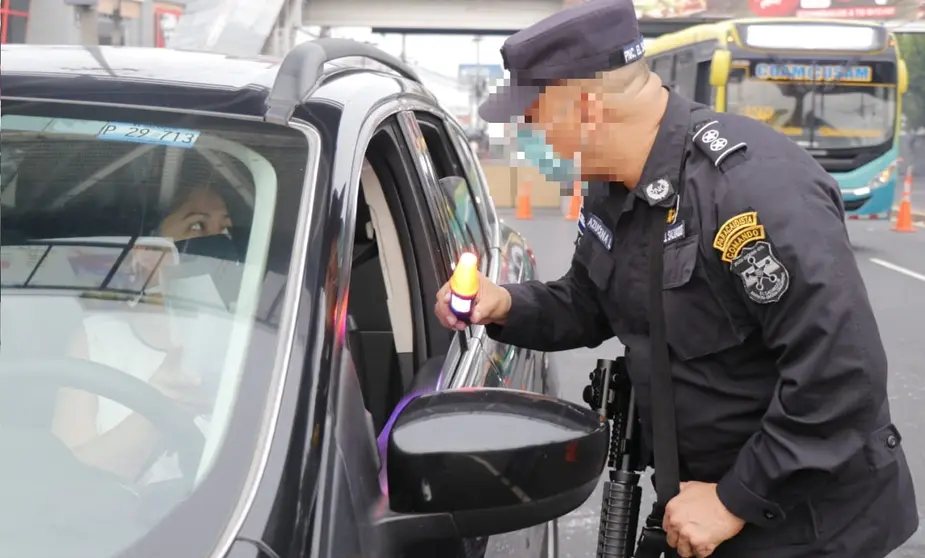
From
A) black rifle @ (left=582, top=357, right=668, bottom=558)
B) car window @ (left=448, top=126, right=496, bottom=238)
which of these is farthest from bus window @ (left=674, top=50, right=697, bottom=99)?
black rifle @ (left=582, top=357, right=668, bottom=558)

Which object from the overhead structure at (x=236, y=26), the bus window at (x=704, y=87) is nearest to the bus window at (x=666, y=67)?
the bus window at (x=704, y=87)

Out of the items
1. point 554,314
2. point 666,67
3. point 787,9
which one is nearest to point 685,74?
point 666,67

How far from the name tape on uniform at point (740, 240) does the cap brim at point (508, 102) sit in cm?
42

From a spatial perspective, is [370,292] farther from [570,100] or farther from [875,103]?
[875,103]

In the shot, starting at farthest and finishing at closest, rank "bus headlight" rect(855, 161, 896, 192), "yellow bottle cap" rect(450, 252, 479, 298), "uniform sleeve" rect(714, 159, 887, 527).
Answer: "bus headlight" rect(855, 161, 896, 192), "yellow bottle cap" rect(450, 252, 479, 298), "uniform sleeve" rect(714, 159, 887, 527)

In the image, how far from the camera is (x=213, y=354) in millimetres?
1648

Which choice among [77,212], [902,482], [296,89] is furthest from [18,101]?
[902,482]

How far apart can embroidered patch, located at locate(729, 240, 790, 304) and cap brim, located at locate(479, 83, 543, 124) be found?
1.49 feet

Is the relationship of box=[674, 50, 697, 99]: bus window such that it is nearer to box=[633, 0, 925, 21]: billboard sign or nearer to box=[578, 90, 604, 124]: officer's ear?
box=[633, 0, 925, 21]: billboard sign

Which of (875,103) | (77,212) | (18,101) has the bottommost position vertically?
(875,103)

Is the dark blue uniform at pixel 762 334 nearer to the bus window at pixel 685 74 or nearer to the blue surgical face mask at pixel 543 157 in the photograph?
the blue surgical face mask at pixel 543 157

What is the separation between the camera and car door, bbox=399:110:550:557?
2387 millimetres

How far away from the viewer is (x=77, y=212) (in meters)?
1.85

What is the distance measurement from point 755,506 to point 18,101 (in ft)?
4.76
